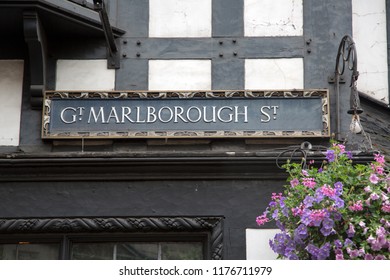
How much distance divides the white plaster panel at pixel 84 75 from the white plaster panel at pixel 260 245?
1874mm

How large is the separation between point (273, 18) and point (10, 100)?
2.49 meters

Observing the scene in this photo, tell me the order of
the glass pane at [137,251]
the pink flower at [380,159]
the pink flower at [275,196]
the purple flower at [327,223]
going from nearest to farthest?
the purple flower at [327,223], the pink flower at [380,159], the pink flower at [275,196], the glass pane at [137,251]

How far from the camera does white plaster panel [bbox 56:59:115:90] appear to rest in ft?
31.9

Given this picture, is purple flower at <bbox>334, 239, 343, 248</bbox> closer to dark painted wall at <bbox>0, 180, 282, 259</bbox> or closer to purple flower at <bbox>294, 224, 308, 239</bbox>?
purple flower at <bbox>294, 224, 308, 239</bbox>

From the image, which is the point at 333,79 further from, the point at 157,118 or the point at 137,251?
the point at 137,251

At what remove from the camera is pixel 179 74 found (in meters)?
9.73

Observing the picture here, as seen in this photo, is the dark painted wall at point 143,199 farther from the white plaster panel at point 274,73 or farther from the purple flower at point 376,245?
the purple flower at point 376,245

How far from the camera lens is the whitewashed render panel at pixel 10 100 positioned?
31.6ft

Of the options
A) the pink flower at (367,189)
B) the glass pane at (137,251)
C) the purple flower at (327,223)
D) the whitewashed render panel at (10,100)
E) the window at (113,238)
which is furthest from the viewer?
the whitewashed render panel at (10,100)

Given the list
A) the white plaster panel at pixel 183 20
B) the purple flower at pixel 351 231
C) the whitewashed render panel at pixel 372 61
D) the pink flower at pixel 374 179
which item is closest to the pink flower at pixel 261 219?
the purple flower at pixel 351 231

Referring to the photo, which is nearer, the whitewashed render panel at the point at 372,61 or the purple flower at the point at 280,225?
the purple flower at the point at 280,225

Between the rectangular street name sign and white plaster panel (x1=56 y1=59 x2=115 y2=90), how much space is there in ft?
0.42

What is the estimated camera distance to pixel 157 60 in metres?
9.79

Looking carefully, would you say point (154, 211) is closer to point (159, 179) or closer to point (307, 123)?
point (159, 179)
